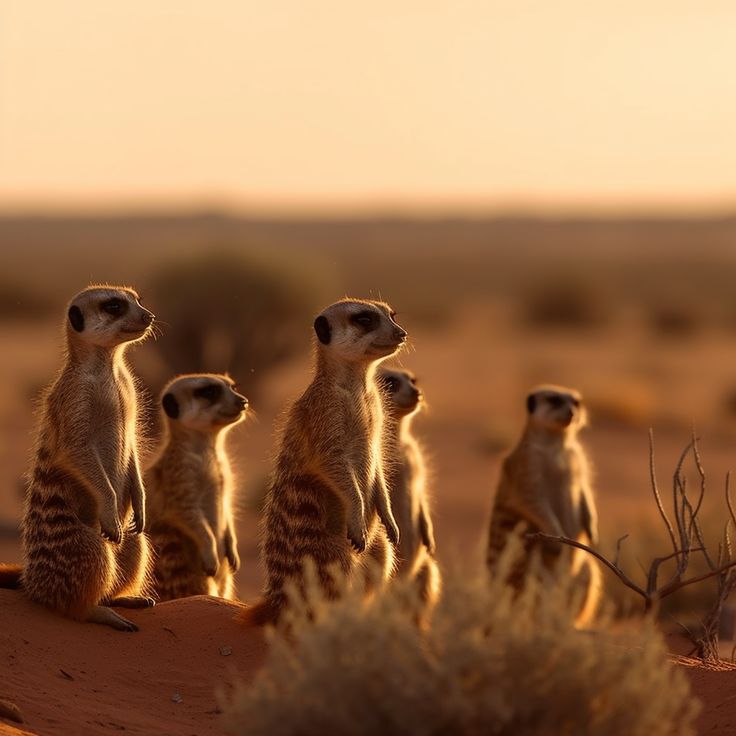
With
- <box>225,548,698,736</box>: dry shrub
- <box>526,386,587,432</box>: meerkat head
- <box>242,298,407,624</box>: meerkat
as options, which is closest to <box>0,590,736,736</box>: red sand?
<box>242,298,407,624</box>: meerkat

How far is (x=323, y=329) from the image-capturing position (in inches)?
222

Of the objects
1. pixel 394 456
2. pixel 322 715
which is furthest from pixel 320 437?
pixel 322 715

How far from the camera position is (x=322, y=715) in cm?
322

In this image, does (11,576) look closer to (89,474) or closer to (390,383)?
(89,474)

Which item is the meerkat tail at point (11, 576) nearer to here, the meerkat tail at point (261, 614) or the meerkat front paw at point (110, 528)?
the meerkat front paw at point (110, 528)

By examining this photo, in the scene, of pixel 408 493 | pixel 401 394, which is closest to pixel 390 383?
pixel 401 394

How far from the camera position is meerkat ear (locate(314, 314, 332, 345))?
5.63 m

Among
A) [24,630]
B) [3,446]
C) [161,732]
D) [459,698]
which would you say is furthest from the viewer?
[3,446]

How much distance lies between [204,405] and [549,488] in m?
2.06

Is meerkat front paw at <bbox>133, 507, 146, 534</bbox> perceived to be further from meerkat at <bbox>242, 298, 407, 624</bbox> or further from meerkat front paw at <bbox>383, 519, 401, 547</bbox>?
meerkat front paw at <bbox>383, 519, 401, 547</bbox>

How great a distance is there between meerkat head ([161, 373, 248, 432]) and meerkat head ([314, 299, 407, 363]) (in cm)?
100

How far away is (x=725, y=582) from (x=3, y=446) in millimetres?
10977

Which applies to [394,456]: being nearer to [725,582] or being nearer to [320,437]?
[320,437]

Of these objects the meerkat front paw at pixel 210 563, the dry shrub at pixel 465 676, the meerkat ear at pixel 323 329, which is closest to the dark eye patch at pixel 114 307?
the meerkat ear at pixel 323 329
